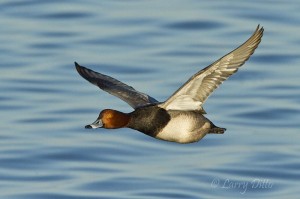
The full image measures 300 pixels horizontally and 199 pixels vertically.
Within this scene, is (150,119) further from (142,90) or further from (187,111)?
(142,90)

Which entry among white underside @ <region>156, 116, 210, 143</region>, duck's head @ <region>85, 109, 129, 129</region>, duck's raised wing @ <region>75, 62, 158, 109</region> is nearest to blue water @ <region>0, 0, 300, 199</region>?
duck's raised wing @ <region>75, 62, 158, 109</region>

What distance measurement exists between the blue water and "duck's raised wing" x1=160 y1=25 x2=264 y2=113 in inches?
215

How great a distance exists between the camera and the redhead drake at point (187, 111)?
13102 mm

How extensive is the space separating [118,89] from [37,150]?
210 inches

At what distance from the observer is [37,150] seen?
66.3ft

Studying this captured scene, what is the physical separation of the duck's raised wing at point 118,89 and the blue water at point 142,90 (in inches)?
144

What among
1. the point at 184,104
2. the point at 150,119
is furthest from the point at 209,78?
the point at 150,119

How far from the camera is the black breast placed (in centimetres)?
1353

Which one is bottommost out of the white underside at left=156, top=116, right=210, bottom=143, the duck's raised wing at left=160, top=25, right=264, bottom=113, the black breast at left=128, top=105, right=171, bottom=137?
the white underside at left=156, top=116, right=210, bottom=143

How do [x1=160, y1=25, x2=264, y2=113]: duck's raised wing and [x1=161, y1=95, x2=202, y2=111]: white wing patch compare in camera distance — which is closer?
[x1=160, y1=25, x2=264, y2=113]: duck's raised wing

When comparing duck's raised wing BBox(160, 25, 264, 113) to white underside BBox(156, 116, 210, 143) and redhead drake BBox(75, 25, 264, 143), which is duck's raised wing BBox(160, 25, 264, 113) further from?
white underside BBox(156, 116, 210, 143)

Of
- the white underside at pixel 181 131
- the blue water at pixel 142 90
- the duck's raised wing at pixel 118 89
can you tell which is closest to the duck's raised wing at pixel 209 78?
the white underside at pixel 181 131

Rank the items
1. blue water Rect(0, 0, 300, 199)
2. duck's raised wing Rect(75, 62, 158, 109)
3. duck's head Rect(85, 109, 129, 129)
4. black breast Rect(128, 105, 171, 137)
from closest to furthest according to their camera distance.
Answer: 1. black breast Rect(128, 105, 171, 137)
2. duck's head Rect(85, 109, 129, 129)
3. duck's raised wing Rect(75, 62, 158, 109)
4. blue water Rect(0, 0, 300, 199)

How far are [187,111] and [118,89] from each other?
1.71 meters
